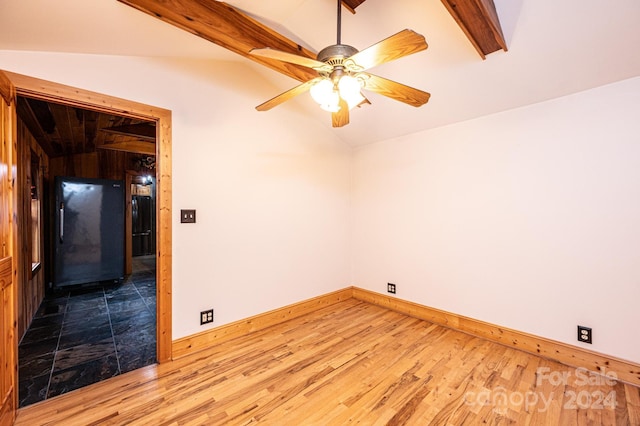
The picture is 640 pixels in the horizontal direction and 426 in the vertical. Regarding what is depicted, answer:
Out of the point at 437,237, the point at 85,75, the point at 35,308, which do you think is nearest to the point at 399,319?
the point at 437,237

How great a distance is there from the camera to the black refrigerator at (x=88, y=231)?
420cm

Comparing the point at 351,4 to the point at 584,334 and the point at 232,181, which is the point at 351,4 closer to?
the point at 232,181

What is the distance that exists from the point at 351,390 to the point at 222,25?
2701 mm

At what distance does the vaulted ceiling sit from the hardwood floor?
232cm

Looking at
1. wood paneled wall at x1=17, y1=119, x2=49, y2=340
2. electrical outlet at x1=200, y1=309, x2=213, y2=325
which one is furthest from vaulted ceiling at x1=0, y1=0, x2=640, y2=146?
electrical outlet at x1=200, y1=309, x2=213, y2=325

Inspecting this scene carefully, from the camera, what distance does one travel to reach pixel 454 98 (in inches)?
102

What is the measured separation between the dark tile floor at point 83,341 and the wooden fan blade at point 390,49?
2.84 metres

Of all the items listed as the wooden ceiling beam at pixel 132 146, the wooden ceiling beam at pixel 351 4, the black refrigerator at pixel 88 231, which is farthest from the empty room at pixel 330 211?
the wooden ceiling beam at pixel 132 146

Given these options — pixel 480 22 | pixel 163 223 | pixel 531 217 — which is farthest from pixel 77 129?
pixel 531 217

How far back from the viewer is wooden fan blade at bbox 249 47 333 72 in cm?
136

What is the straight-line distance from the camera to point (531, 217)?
242 centimetres

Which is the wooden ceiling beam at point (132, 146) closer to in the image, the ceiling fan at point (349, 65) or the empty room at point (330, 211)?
the empty room at point (330, 211)

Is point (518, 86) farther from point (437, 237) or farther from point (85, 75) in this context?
point (85, 75)

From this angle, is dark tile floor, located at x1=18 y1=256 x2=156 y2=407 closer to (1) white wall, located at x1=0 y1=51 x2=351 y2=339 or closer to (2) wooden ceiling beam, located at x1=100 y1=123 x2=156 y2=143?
(1) white wall, located at x1=0 y1=51 x2=351 y2=339
